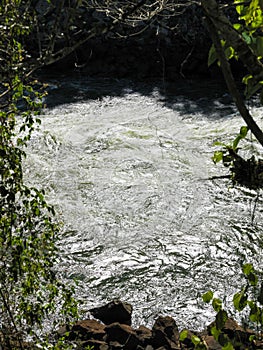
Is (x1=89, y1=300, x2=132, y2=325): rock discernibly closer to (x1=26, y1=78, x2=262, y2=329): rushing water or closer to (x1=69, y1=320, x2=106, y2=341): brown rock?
(x1=69, y1=320, x2=106, y2=341): brown rock

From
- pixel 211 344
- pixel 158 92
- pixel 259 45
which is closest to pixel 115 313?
pixel 211 344

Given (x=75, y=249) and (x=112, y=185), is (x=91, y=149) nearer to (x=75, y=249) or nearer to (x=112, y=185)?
(x=112, y=185)

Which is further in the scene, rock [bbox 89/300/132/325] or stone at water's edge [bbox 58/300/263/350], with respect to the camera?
rock [bbox 89/300/132/325]

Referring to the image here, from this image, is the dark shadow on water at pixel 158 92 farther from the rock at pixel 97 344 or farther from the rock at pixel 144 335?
the rock at pixel 97 344

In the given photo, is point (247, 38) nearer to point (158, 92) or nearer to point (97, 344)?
point (97, 344)

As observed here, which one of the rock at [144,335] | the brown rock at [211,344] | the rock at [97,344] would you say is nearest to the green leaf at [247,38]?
the brown rock at [211,344]

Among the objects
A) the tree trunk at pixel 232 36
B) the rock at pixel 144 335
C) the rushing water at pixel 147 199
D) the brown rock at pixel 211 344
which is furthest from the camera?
the rushing water at pixel 147 199

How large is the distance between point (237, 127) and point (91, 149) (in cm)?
175

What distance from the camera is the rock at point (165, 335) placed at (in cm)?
356

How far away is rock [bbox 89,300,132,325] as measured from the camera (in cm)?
389

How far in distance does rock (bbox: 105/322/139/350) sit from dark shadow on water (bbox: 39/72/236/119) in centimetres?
453

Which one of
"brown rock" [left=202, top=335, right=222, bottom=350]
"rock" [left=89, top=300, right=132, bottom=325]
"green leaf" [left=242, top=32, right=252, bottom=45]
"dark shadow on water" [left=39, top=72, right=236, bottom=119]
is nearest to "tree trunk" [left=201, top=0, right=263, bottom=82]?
"green leaf" [left=242, top=32, right=252, bottom=45]

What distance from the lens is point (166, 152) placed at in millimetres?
6707

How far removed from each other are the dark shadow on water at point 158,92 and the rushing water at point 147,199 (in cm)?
3
